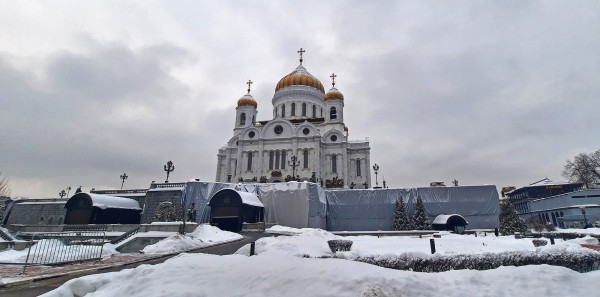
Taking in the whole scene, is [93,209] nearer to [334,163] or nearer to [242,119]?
[242,119]

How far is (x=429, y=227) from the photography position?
29750 millimetres

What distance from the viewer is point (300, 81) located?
5419 centimetres

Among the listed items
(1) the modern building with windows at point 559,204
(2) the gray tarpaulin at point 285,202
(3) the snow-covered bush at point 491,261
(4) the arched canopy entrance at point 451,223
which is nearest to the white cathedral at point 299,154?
(2) the gray tarpaulin at point 285,202

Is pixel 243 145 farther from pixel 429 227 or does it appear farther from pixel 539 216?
pixel 539 216

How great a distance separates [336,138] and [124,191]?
2890 centimetres

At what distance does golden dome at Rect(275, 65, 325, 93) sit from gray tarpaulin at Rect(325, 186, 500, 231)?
2516 centimetres

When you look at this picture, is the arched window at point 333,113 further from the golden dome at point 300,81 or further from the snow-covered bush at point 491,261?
the snow-covered bush at point 491,261

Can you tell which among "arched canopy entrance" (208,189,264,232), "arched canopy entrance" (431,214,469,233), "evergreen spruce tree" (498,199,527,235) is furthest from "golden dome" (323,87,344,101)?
"evergreen spruce tree" (498,199,527,235)

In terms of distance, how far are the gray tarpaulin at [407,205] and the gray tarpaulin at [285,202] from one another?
3487mm

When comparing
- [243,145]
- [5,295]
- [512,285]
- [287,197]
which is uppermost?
[243,145]

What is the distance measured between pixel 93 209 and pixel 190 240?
16.7 metres

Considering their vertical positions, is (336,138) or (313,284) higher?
(336,138)

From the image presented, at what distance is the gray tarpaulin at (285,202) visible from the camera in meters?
31.2

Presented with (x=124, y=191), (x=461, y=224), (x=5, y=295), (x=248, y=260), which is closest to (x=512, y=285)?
(x=248, y=260)
